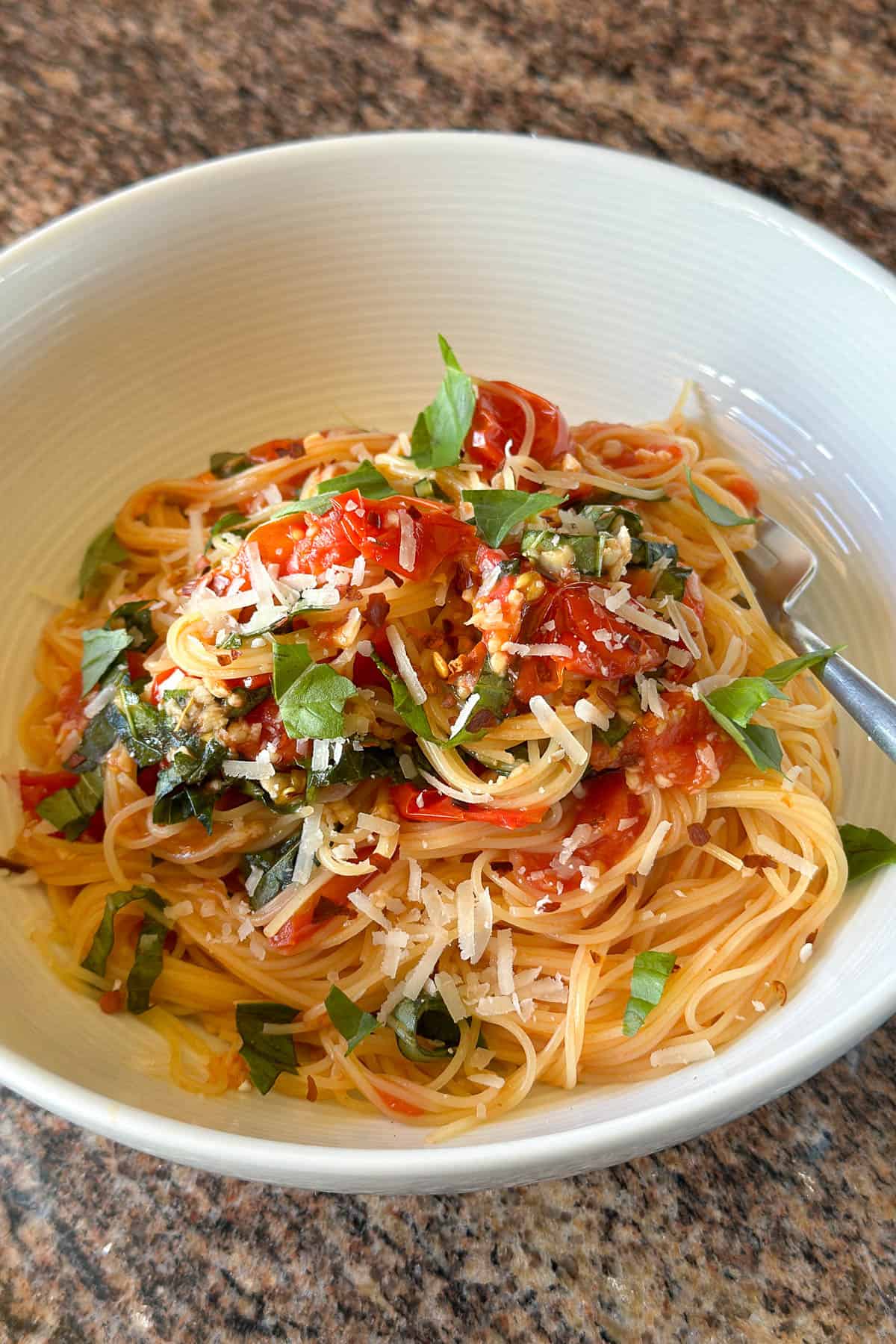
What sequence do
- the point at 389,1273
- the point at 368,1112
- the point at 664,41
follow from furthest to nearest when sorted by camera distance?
the point at 664,41, the point at 368,1112, the point at 389,1273

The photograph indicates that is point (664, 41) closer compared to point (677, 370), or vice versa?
point (677, 370)

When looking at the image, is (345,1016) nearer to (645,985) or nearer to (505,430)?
(645,985)

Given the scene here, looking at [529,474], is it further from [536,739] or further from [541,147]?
[541,147]

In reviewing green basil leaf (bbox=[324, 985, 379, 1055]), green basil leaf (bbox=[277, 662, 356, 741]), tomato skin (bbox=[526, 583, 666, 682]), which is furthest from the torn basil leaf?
green basil leaf (bbox=[324, 985, 379, 1055])

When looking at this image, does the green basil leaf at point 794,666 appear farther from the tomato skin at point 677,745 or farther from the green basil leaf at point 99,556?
the green basil leaf at point 99,556

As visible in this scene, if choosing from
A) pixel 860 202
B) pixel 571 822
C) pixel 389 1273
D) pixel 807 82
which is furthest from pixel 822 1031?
pixel 807 82

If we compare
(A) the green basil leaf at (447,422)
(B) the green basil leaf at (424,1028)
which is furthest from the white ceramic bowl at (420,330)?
(A) the green basil leaf at (447,422)
